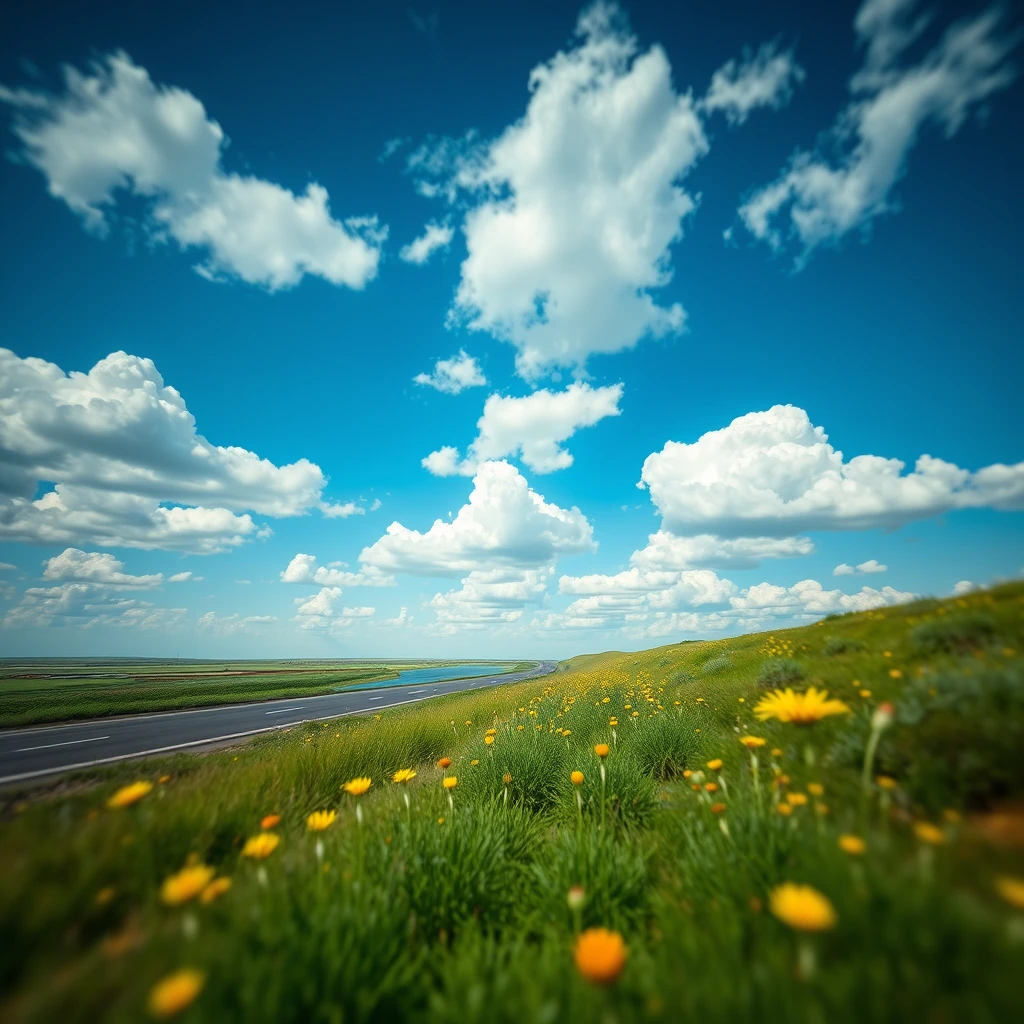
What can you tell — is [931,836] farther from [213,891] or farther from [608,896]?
[213,891]

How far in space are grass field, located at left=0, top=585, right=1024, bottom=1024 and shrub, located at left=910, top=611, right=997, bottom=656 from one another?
0.07ft

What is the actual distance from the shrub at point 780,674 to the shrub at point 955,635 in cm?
172

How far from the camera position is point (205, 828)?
110 inches

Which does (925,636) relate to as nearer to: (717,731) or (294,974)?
(717,731)

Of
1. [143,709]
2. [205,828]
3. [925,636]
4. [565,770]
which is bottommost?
[143,709]

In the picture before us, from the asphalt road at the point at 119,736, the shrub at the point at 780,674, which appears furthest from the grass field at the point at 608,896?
the asphalt road at the point at 119,736

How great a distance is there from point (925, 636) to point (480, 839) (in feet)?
13.8

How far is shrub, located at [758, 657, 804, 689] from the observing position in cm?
526

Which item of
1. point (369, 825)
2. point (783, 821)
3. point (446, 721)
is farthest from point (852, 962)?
point (446, 721)

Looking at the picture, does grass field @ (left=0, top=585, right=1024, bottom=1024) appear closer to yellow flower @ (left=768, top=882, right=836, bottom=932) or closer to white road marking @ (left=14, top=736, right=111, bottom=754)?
yellow flower @ (left=768, top=882, right=836, bottom=932)

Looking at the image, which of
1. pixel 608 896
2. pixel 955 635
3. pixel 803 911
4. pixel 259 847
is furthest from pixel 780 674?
pixel 259 847

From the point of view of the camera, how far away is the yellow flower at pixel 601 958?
1185 millimetres

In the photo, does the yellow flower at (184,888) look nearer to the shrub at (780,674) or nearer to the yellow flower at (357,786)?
the yellow flower at (357,786)

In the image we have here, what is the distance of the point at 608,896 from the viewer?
236 centimetres
